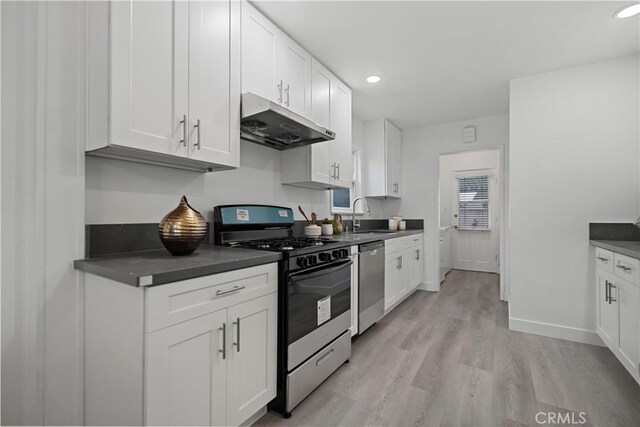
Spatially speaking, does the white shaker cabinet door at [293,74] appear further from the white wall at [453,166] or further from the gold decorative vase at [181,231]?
the white wall at [453,166]

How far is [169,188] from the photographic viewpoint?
1774mm

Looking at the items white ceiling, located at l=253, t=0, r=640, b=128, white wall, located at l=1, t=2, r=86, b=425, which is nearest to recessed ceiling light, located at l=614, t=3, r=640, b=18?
white ceiling, located at l=253, t=0, r=640, b=128

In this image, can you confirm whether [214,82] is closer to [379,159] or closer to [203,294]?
[203,294]

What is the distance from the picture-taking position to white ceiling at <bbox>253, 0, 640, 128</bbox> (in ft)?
6.40

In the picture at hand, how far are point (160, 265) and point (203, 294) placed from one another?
0.68ft

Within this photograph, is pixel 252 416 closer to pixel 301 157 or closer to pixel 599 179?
pixel 301 157

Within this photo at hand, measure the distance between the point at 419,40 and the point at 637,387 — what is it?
2811 millimetres

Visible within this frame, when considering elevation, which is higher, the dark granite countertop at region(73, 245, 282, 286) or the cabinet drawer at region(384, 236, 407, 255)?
the dark granite countertop at region(73, 245, 282, 286)

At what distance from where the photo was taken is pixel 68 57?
51.4 inches

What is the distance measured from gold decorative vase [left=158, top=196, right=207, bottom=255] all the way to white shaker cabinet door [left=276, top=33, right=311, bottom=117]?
1196mm

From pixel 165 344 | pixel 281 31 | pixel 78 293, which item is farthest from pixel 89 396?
pixel 281 31

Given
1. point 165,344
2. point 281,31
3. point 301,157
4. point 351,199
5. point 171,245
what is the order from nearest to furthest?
point 165,344 → point 171,245 → point 281,31 → point 301,157 → point 351,199

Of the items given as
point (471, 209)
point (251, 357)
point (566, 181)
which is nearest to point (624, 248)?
point (566, 181)

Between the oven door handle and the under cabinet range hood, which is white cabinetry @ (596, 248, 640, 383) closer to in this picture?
the oven door handle
